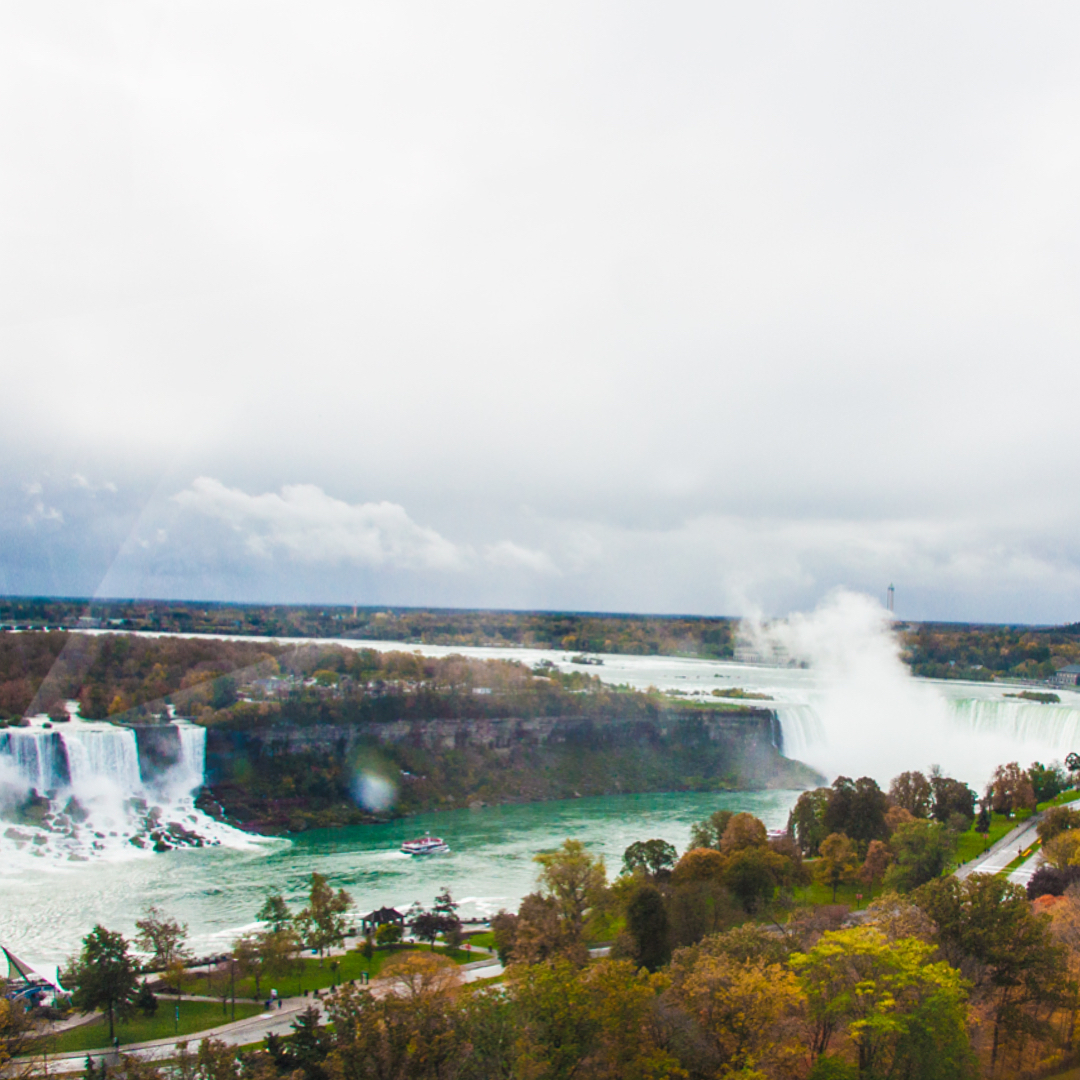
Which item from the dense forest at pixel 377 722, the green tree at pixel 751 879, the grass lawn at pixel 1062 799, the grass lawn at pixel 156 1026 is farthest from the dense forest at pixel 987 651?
the grass lawn at pixel 156 1026

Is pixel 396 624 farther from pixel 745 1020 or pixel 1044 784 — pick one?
pixel 745 1020

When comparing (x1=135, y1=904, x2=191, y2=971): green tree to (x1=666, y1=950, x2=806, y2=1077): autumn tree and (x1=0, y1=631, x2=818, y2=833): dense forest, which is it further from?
(x1=0, y1=631, x2=818, y2=833): dense forest

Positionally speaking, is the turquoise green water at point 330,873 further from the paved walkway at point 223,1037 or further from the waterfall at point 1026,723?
the waterfall at point 1026,723

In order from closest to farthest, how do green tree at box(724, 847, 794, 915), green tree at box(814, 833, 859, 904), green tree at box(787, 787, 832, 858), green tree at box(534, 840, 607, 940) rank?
green tree at box(534, 840, 607, 940) → green tree at box(724, 847, 794, 915) → green tree at box(814, 833, 859, 904) → green tree at box(787, 787, 832, 858)

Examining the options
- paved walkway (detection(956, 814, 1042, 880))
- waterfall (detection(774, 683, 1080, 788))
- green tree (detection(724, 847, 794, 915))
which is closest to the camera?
green tree (detection(724, 847, 794, 915))

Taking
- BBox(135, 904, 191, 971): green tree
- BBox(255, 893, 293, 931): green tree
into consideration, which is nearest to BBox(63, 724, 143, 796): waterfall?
BBox(135, 904, 191, 971): green tree
